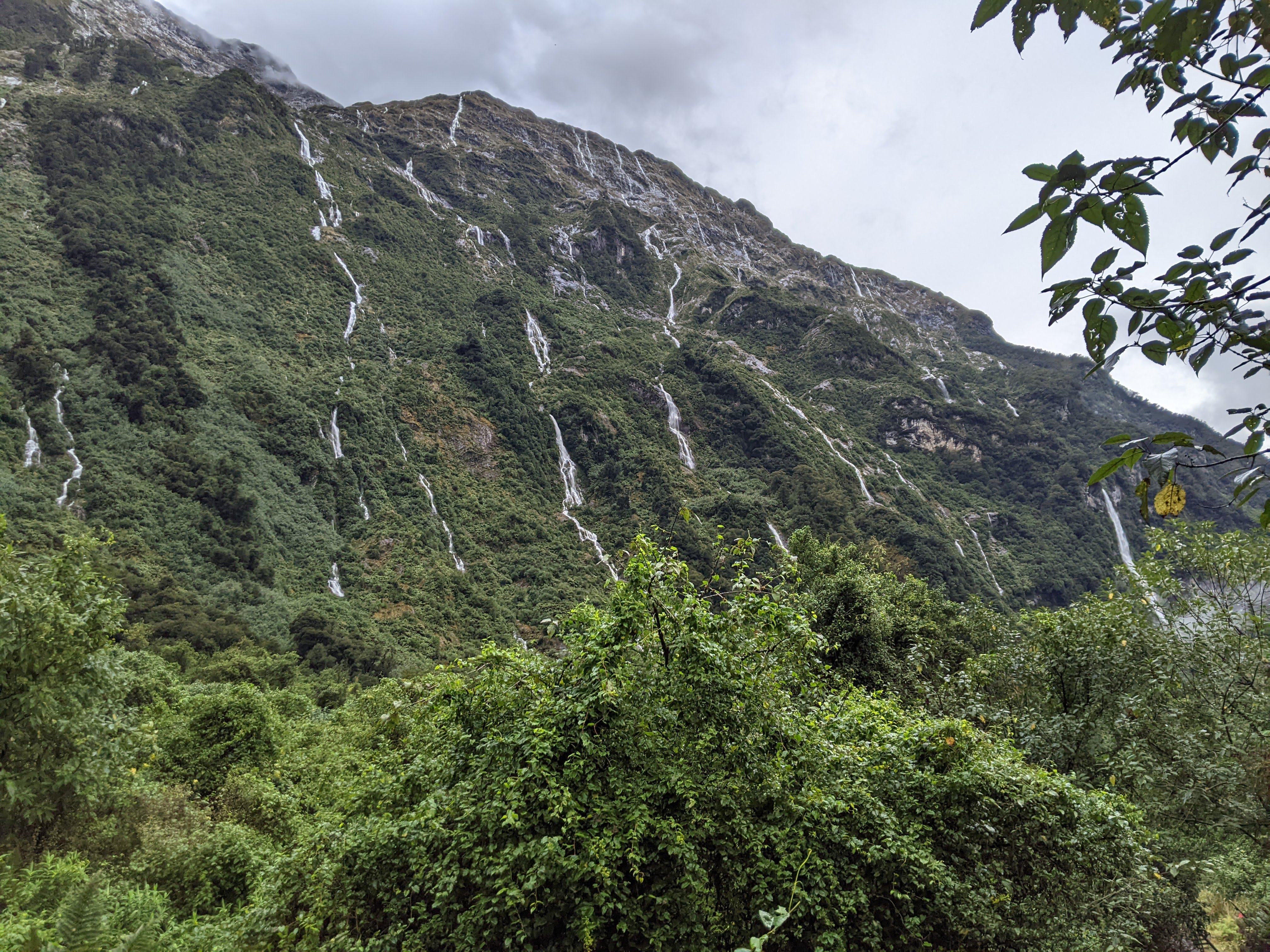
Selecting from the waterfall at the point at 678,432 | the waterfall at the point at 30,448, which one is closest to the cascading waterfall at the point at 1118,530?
the waterfall at the point at 678,432

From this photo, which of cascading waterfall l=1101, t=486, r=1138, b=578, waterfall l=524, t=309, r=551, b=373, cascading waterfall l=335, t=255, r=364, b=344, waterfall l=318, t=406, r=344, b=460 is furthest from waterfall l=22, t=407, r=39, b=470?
cascading waterfall l=1101, t=486, r=1138, b=578

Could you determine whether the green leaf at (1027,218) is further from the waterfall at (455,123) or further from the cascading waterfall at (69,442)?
the waterfall at (455,123)

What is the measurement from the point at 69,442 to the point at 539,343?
210ft

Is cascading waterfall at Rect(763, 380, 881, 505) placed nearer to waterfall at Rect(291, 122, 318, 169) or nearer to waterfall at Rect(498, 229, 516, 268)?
waterfall at Rect(498, 229, 516, 268)

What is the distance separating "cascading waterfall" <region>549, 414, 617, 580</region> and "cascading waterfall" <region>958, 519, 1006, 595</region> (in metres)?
47.2

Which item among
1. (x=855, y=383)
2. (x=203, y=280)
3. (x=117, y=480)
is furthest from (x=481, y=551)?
(x=855, y=383)

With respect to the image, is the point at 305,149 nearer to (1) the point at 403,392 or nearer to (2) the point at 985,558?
(1) the point at 403,392

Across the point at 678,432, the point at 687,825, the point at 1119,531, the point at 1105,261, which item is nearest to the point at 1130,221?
the point at 1105,261

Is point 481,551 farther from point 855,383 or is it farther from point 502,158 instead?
point 502,158

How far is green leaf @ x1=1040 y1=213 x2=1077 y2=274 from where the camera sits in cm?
136

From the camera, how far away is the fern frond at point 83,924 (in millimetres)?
3318

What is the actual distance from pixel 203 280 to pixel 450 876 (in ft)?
279

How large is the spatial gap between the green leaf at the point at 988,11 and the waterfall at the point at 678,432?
257ft

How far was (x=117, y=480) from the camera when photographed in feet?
132
